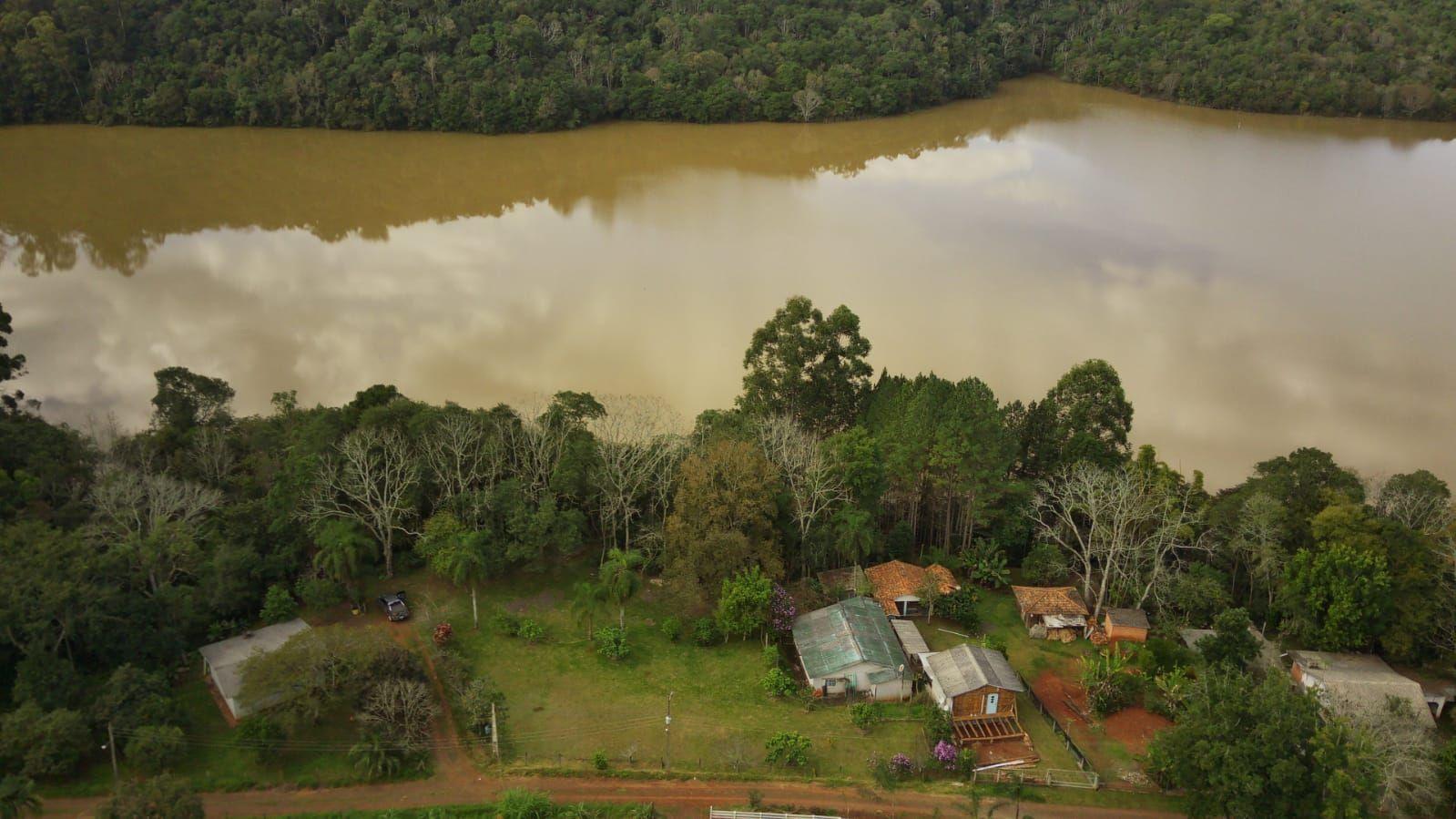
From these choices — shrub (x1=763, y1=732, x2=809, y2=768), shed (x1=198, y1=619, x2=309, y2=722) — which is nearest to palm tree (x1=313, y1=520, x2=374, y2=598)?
shed (x1=198, y1=619, x2=309, y2=722)

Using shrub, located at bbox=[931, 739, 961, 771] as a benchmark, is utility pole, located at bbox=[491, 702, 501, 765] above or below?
above

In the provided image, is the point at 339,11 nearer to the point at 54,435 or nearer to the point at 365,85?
the point at 365,85

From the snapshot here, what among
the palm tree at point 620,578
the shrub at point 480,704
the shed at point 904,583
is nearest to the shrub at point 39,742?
the shrub at point 480,704

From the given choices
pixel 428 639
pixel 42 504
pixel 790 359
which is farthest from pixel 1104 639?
pixel 42 504

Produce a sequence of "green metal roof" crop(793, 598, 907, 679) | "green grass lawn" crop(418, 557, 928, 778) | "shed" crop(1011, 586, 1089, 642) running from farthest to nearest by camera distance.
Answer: "shed" crop(1011, 586, 1089, 642) → "green metal roof" crop(793, 598, 907, 679) → "green grass lawn" crop(418, 557, 928, 778)

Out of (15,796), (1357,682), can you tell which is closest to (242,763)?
(15,796)

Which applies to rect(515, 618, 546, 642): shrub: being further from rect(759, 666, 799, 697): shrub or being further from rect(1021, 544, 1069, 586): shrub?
rect(1021, 544, 1069, 586): shrub

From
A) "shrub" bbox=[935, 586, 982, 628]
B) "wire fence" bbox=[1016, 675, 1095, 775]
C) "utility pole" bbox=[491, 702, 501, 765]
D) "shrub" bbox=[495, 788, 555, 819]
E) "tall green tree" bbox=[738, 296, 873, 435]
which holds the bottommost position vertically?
"wire fence" bbox=[1016, 675, 1095, 775]
